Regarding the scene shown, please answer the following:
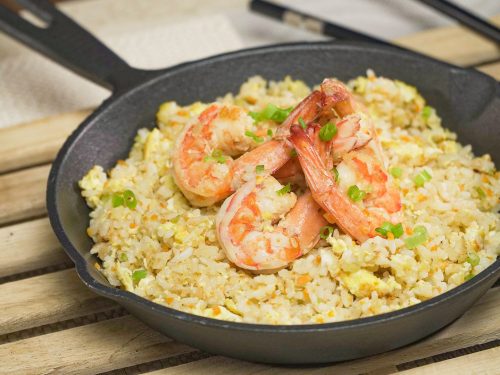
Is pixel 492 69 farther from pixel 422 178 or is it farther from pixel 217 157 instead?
pixel 217 157

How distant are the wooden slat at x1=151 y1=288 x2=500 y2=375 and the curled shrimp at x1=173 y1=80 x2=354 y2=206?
56 centimetres

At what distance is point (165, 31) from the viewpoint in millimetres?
4234

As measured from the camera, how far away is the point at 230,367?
2451mm

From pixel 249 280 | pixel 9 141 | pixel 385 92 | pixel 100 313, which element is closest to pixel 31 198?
pixel 9 141

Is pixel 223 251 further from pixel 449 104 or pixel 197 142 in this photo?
pixel 449 104

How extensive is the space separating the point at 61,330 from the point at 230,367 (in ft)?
2.16

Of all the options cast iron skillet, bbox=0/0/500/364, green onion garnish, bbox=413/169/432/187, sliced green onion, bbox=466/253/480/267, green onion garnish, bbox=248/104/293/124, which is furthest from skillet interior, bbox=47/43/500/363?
green onion garnish, bbox=248/104/293/124

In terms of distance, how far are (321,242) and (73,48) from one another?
4.73 feet

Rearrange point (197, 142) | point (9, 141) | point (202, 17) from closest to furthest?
1. point (197, 142)
2. point (9, 141)
3. point (202, 17)

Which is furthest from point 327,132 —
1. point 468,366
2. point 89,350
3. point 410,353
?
point 89,350

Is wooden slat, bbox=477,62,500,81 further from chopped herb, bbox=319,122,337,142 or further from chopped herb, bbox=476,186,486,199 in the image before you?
chopped herb, bbox=319,122,337,142

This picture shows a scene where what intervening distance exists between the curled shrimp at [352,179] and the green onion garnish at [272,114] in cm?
32

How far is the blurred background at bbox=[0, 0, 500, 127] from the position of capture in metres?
3.86

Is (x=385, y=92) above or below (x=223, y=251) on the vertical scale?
above
